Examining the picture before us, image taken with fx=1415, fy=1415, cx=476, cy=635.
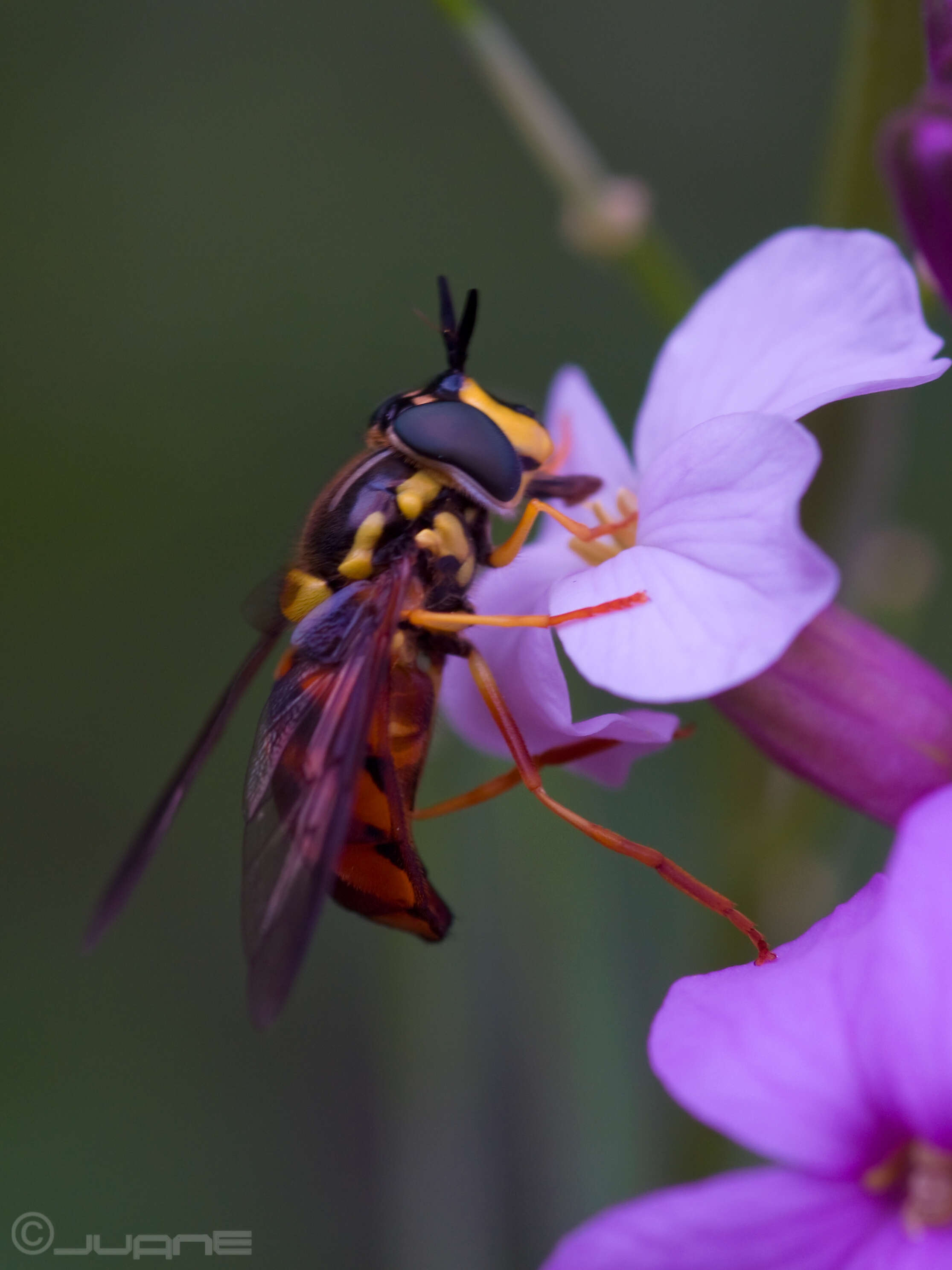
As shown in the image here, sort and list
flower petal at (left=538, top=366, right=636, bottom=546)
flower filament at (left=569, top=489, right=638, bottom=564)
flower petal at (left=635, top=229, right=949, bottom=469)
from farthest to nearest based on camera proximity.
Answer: flower petal at (left=538, top=366, right=636, bottom=546) < flower filament at (left=569, top=489, right=638, bottom=564) < flower petal at (left=635, top=229, right=949, bottom=469)

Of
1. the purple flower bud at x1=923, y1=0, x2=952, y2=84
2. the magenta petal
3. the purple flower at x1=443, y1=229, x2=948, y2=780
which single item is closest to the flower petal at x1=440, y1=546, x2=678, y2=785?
the purple flower at x1=443, y1=229, x2=948, y2=780

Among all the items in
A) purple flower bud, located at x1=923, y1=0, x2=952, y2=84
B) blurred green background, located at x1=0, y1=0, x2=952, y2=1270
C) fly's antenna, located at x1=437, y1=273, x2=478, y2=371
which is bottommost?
blurred green background, located at x1=0, y1=0, x2=952, y2=1270

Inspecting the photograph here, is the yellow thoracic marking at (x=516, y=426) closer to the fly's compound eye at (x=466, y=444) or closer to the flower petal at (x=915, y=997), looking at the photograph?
the fly's compound eye at (x=466, y=444)

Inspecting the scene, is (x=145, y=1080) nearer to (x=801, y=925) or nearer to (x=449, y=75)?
(x=801, y=925)

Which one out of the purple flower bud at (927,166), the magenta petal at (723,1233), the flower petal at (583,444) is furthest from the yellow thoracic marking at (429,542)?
the magenta petal at (723,1233)

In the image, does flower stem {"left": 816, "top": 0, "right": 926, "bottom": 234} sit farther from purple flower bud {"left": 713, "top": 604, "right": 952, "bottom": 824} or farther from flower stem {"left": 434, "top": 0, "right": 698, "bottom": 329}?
purple flower bud {"left": 713, "top": 604, "right": 952, "bottom": 824}

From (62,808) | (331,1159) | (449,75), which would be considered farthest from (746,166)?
(331,1159)

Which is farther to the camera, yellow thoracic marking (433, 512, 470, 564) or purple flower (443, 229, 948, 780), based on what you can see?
yellow thoracic marking (433, 512, 470, 564)
